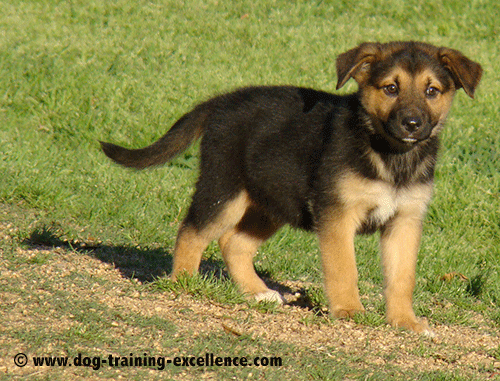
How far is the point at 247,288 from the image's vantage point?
5082 millimetres

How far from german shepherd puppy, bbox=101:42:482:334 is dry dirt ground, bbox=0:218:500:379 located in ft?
0.76

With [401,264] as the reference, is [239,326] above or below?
below

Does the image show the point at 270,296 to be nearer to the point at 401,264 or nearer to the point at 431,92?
the point at 401,264

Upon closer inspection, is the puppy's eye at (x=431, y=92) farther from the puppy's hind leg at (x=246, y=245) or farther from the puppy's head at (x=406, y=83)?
the puppy's hind leg at (x=246, y=245)

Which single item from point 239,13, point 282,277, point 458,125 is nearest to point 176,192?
point 282,277

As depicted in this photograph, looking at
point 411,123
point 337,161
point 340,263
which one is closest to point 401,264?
point 340,263

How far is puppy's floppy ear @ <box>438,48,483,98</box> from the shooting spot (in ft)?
14.6

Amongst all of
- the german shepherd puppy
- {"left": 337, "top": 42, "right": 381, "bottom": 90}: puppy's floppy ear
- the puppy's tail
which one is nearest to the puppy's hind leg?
the german shepherd puppy

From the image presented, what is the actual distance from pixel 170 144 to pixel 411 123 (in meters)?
1.77

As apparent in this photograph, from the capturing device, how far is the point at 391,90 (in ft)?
14.6

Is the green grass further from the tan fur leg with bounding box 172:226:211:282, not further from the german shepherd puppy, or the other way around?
the german shepherd puppy

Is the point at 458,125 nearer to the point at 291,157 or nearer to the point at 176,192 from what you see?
the point at 176,192

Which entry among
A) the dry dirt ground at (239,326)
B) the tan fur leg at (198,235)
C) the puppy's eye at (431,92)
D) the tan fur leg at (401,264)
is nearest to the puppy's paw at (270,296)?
the dry dirt ground at (239,326)

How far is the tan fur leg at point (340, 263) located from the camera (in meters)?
4.36
